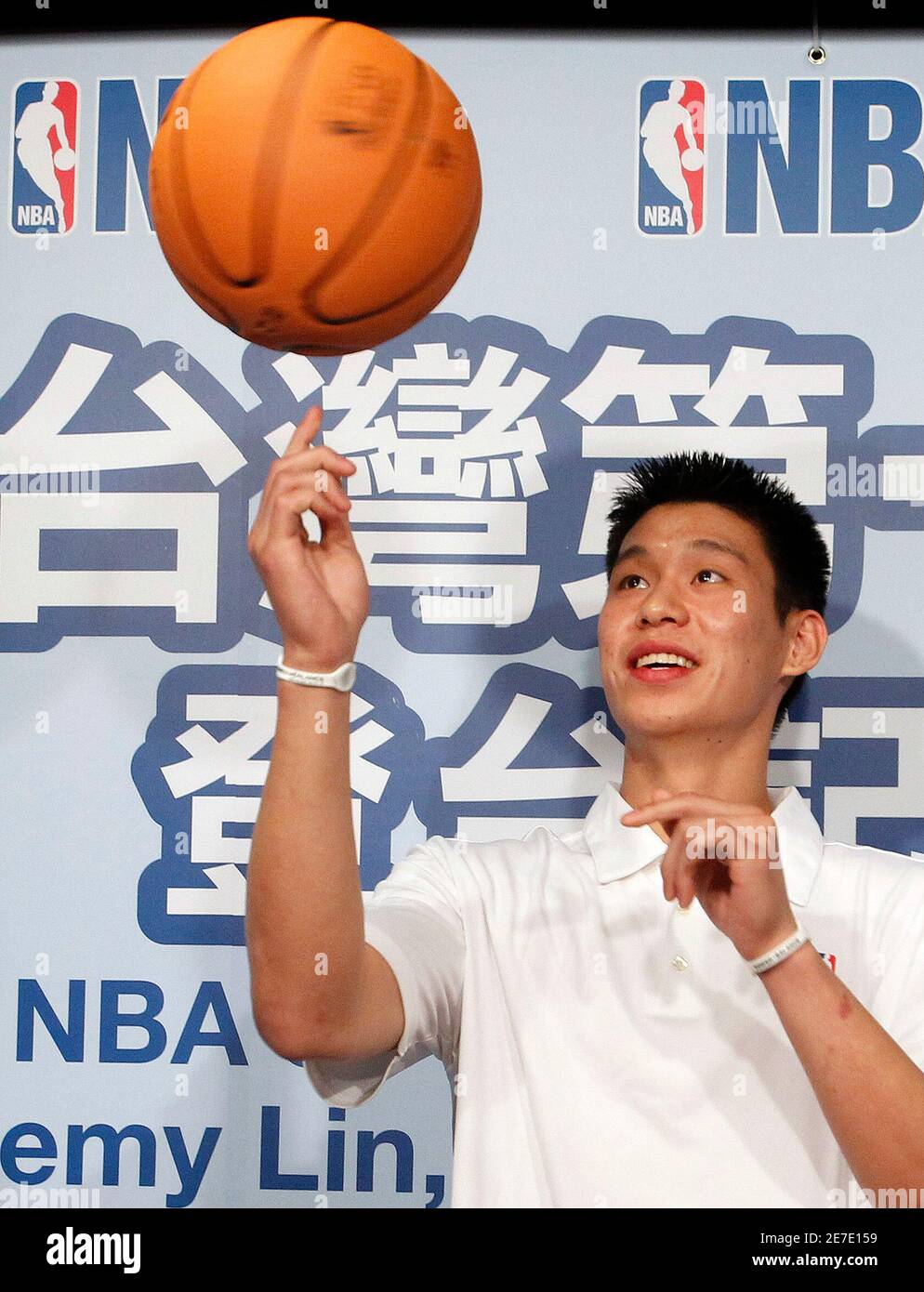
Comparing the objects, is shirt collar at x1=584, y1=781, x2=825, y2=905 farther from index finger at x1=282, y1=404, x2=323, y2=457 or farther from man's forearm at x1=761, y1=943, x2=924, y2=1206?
index finger at x1=282, y1=404, x2=323, y2=457

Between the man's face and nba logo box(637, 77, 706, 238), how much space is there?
46cm

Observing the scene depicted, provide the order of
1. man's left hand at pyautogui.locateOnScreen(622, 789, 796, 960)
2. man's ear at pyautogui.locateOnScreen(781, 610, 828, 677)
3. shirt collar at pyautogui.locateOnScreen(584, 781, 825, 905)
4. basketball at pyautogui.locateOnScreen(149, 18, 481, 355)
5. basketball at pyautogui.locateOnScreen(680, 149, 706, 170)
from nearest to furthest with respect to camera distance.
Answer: man's left hand at pyautogui.locateOnScreen(622, 789, 796, 960) → basketball at pyautogui.locateOnScreen(149, 18, 481, 355) → shirt collar at pyautogui.locateOnScreen(584, 781, 825, 905) → man's ear at pyautogui.locateOnScreen(781, 610, 828, 677) → basketball at pyautogui.locateOnScreen(680, 149, 706, 170)

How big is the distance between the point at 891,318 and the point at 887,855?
0.72 metres

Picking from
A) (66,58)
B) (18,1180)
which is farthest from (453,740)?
(66,58)

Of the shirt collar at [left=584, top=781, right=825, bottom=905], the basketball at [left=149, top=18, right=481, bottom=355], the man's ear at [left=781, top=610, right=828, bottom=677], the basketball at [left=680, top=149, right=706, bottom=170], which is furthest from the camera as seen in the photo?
the basketball at [left=680, top=149, right=706, bottom=170]

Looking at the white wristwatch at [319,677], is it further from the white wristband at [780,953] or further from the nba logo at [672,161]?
the nba logo at [672,161]

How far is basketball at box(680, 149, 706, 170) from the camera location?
6.09 ft

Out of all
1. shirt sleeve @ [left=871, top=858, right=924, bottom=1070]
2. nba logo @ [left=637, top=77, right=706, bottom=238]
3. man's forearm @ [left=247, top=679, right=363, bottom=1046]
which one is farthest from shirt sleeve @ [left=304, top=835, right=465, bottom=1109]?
nba logo @ [left=637, top=77, right=706, bottom=238]

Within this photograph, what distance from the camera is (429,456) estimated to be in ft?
6.04

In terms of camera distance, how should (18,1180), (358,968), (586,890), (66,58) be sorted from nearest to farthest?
(358,968)
(586,890)
(18,1180)
(66,58)

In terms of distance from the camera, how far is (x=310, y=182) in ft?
4.20

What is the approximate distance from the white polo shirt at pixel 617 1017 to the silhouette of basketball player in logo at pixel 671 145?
0.84 meters

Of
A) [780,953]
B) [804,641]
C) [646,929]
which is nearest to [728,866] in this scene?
[780,953]
